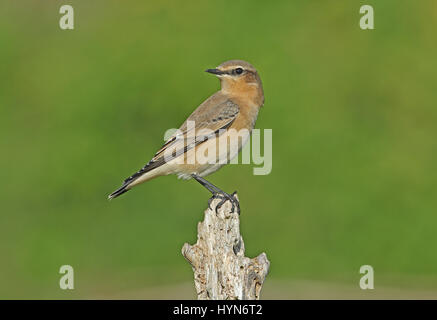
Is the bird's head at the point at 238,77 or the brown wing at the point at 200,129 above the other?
the bird's head at the point at 238,77

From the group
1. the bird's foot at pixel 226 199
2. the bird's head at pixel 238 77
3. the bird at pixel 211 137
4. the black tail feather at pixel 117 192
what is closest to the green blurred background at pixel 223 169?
the bird's head at pixel 238 77

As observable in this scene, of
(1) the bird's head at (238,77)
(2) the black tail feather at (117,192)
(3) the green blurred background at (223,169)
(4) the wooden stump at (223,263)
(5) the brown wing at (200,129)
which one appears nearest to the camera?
(4) the wooden stump at (223,263)

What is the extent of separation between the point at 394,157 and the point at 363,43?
192 centimetres

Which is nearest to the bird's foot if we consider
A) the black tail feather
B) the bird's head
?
the black tail feather

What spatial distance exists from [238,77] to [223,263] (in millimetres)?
2934

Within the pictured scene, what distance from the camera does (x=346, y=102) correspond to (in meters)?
13.0

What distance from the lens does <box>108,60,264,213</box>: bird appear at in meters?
8.66

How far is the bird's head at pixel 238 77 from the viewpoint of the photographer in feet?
29.8

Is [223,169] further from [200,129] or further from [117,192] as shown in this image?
[117,192]

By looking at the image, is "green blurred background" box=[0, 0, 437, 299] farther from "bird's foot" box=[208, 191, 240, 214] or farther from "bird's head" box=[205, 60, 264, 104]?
"bird's foot" box=[208, 191, 240, 214]

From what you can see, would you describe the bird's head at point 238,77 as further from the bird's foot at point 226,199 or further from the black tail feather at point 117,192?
the black tail feather at point 117,192

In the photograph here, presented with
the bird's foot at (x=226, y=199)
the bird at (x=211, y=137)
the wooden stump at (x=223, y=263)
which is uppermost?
the bird at (x=211, y=137)

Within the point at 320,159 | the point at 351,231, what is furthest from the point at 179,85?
the point at 351,231

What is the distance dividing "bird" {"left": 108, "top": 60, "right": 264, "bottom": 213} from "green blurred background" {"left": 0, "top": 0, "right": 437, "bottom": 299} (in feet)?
9.11
